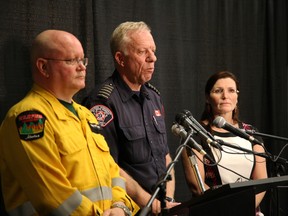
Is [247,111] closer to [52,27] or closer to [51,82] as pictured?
[52,27]

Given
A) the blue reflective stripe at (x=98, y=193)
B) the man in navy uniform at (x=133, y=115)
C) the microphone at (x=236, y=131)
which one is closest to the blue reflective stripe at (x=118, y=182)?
the blue reflective stripe at (x=98, y=193)

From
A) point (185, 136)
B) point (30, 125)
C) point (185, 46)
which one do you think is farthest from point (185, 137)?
point (185, 46)

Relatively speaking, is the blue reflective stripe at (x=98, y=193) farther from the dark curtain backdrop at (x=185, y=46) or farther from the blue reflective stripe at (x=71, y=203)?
the dark curtain backdrop at (x=185, y=46)

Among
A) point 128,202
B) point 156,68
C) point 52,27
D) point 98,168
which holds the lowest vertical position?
point 128,202

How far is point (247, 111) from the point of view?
14.6 feet

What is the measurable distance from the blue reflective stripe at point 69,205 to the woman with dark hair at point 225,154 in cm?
137

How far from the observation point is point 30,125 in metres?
2.28

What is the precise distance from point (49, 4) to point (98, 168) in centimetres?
128

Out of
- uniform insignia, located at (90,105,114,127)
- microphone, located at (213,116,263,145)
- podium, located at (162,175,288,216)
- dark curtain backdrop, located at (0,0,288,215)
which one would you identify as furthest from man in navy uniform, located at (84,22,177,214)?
podium, located at (162,175,288,216)

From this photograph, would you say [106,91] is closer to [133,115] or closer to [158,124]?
[133,115]

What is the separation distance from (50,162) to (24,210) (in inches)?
10.7

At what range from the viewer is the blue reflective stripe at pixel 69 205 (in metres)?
2.24

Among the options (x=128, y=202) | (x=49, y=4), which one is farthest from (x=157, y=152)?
(x=49, y=4)

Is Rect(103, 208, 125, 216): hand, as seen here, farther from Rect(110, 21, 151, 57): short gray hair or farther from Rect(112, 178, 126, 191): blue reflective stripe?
A: Rect(110, 21, 151, 57): short gray hair
